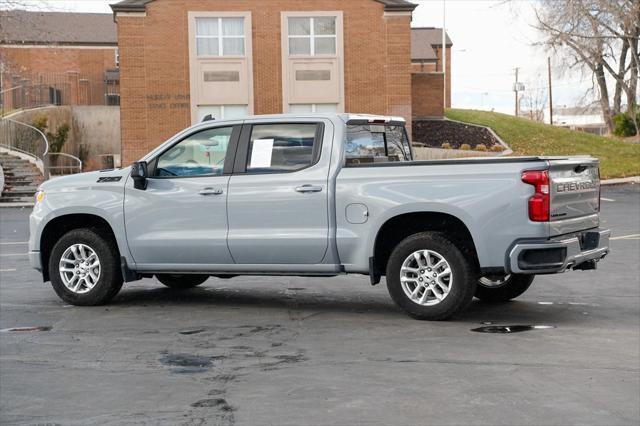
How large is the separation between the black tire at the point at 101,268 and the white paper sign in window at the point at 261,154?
1.86m

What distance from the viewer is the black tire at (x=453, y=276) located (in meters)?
8.55

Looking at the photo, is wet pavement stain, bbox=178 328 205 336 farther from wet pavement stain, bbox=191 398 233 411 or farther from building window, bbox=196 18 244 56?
building window, bbox=196 18 244 56

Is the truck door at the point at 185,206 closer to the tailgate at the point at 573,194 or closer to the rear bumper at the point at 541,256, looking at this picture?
the rear bumper at the point at 541,256

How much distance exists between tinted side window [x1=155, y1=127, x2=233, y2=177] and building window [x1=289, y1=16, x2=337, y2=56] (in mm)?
32080

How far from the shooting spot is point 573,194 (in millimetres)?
8609

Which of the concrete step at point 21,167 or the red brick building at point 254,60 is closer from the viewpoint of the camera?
the concrete step at point 21,167

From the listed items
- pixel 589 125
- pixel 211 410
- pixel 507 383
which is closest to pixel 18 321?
pixel 211 410

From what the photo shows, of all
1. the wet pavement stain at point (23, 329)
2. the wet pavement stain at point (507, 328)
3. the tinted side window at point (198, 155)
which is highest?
the tinted side window at point (198, 155)

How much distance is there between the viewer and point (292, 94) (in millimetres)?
41562

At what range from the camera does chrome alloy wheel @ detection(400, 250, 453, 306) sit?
28.5 feet

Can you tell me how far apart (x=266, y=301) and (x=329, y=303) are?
0.72m

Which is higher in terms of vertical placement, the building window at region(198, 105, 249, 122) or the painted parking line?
the building window at region(198, 105, 249, 122)

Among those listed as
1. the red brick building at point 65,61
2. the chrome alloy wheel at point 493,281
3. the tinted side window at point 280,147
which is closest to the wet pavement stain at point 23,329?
the tinted side window at point 280,147

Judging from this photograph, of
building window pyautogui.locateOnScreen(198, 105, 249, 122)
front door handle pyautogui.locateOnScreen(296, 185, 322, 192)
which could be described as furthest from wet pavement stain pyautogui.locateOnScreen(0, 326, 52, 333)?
building window pyautogui.locateOnScreen(198, 105, 249, 122)
